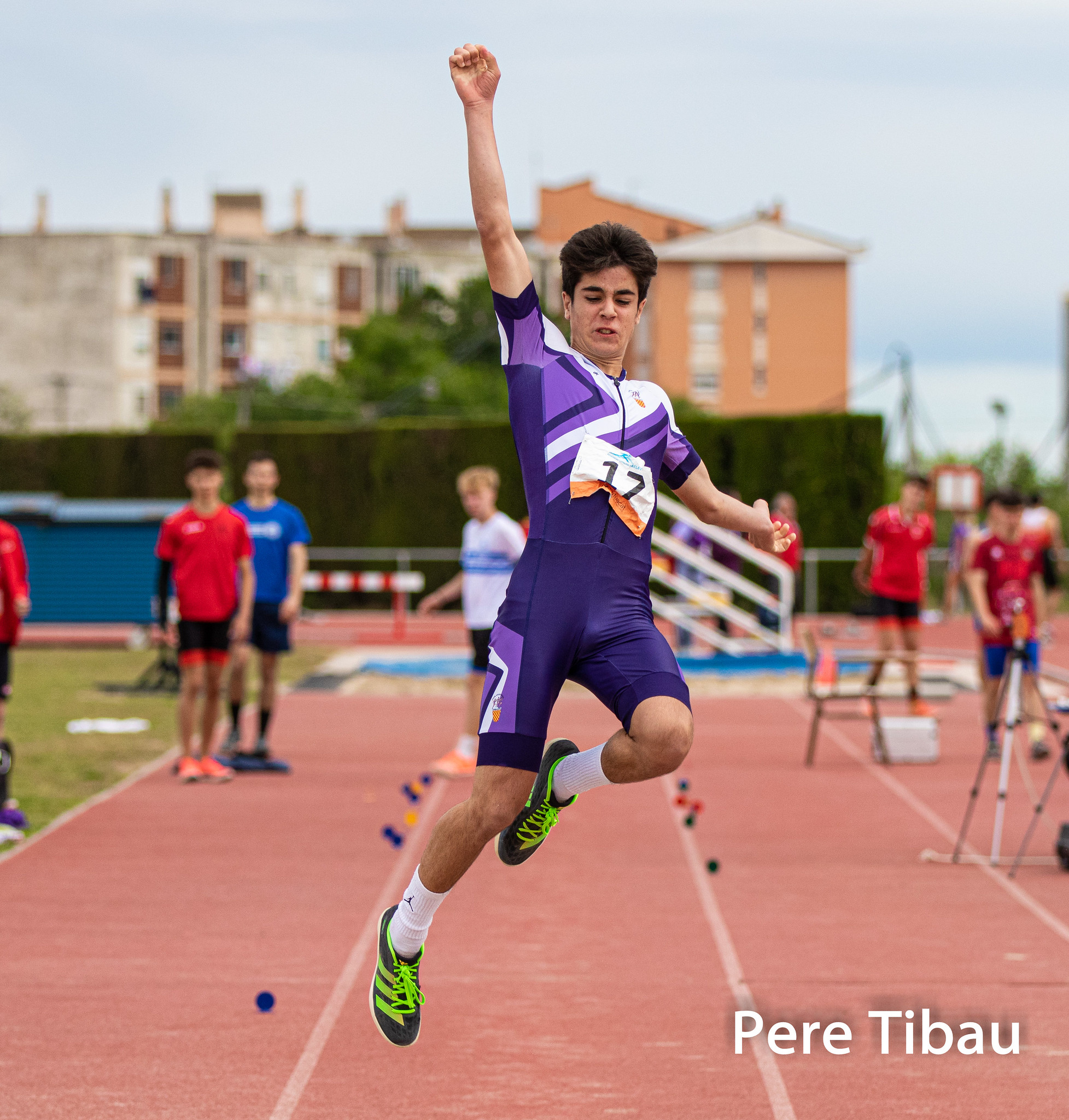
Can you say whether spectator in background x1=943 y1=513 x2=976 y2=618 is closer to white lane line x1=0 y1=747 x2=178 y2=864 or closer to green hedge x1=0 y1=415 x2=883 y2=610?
green hedge x1=0 y1=415 x2=883 y2=610

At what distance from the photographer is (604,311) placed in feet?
14.6

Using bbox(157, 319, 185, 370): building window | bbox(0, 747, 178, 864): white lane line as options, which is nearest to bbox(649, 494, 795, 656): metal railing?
bbox(0, 747, 178, 864): white lane line

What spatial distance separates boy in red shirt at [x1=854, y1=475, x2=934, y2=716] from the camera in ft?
47.5

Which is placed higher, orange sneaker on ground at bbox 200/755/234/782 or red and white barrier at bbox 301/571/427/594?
red and white barrier at bbox 301/571/427/594

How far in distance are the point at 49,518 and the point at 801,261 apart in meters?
60.7

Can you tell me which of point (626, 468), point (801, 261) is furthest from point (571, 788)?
point (801, 261)

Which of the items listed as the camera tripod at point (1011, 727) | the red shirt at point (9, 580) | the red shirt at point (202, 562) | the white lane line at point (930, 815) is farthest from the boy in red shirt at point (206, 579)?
the camera tripod at point (1011, 727)

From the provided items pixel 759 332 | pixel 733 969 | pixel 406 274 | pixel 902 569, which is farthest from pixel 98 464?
pixel 759 332

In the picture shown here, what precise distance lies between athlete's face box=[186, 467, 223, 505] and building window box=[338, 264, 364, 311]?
72.9m

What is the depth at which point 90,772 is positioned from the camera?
37.5 feet

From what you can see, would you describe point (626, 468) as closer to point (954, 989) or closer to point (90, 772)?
point (954, 989)

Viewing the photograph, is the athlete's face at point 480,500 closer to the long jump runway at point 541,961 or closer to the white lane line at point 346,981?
the long jump runway at point 541,961

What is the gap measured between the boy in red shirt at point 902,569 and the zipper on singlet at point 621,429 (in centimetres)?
1033

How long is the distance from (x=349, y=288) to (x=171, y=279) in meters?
9.58
